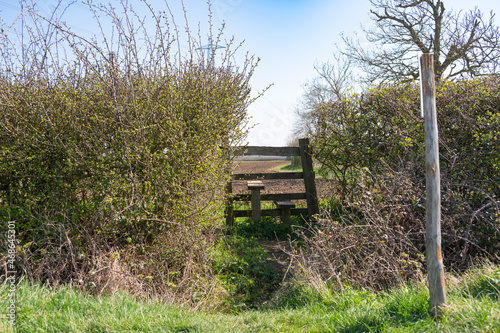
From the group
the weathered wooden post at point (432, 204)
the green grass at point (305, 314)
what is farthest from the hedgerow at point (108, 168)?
the weathered wooden post at point (432, 204)

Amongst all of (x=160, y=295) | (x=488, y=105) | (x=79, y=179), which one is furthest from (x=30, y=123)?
(x=488, y=105)

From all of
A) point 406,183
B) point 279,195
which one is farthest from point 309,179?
point 406,183

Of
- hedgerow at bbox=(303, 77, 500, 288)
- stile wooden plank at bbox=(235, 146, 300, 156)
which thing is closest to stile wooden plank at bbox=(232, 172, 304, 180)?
stile wooden plank at bbox=(235, 146, 300, 156)

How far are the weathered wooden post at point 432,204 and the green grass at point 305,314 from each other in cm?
17

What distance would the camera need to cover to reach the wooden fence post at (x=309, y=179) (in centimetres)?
852

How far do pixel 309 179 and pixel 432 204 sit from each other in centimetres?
550

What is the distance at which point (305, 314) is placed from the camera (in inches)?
138

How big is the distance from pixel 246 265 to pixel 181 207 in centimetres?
172

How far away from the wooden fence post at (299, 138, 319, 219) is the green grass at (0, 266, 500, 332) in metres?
4.62

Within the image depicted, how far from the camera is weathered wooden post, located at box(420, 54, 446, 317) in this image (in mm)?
3002

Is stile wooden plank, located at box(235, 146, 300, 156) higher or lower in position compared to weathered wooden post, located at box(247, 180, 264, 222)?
higher

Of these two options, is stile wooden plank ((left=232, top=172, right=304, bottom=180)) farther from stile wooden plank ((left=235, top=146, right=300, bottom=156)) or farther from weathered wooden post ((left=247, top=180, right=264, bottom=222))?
stile wooden plank ((left=235, top=146, right=300, bottom=156))

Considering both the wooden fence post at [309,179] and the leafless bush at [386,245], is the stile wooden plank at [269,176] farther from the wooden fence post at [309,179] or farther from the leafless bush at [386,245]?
the leafless bush at [386,245]

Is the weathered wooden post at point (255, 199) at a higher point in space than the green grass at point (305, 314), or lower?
higher
